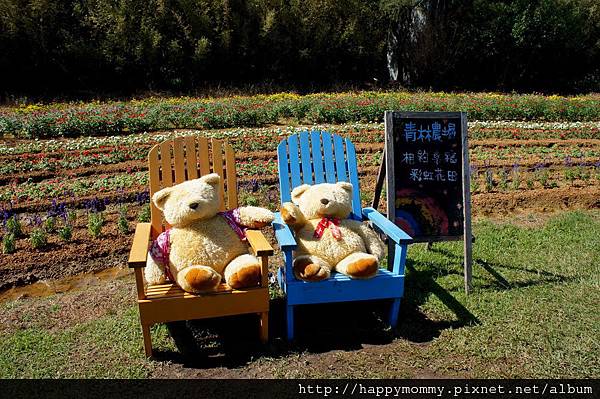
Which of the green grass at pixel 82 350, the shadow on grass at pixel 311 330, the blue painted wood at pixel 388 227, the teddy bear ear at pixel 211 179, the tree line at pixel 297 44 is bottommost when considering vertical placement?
the shadow on grass at pixel 311 330

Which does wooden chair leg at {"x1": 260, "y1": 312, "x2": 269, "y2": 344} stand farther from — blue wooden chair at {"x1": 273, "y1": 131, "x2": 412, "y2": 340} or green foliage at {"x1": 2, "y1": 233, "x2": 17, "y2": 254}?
green foliage at {"x1": 2, "y1": 233, "x2": 17, "y2": 254}

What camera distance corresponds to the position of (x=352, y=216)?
3979 millimetres

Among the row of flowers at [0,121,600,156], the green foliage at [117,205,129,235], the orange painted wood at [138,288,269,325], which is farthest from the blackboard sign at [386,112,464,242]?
the row of flowers at [0,121,600,156]

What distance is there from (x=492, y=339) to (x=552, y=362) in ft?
1.21

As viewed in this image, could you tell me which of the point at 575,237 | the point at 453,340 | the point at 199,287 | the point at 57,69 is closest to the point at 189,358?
the point at 199,287

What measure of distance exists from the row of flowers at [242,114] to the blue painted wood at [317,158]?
7047 mm

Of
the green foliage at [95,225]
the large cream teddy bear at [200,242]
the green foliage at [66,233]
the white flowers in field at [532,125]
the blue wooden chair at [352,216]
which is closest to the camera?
the large cream teddy bear at [200,242]

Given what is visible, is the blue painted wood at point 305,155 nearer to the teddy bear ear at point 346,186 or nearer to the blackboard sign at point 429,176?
the teddy bear ear at point 346,186

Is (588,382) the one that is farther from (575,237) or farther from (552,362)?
(575,237)

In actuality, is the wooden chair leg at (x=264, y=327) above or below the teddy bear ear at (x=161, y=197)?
below

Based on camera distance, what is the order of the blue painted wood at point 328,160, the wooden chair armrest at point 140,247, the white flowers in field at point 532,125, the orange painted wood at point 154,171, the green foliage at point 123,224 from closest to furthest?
the wooden chair armrest at point 140,247, the orange painted wood at point 154,171, the blue painted wood at point 328,160, the green foliage at point 123,224, the white flowers in field at point 532,125

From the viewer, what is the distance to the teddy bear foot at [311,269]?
311cm

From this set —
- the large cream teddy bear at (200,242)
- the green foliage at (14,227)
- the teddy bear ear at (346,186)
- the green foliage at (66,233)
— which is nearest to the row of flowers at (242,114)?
the green foliage at (14,227)

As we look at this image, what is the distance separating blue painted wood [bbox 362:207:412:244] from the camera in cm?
331
